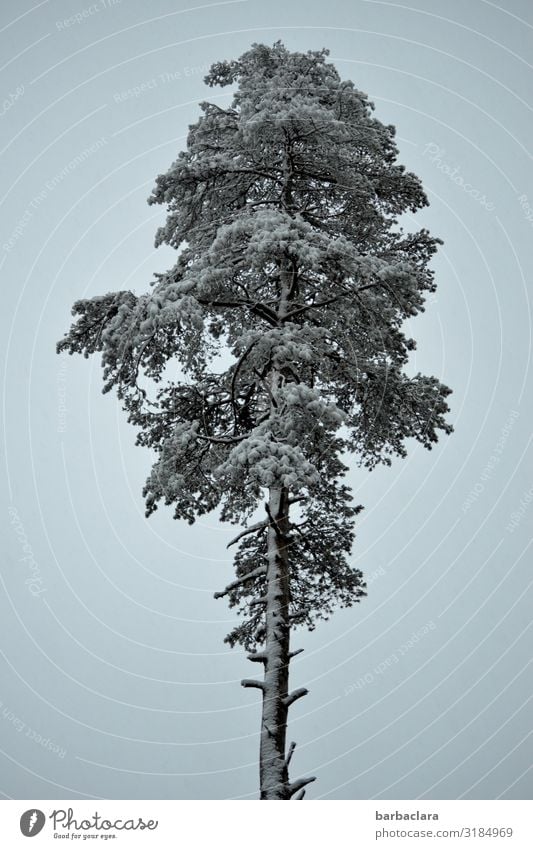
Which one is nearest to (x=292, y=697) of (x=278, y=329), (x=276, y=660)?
(x=276, y=660)

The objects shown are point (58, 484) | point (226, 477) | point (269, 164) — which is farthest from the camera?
point (58, 484)

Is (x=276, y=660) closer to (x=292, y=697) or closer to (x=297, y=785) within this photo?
(x=292, y=697)

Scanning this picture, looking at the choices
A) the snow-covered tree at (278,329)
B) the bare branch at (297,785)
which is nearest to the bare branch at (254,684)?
the snow-covered tree at (278,329)

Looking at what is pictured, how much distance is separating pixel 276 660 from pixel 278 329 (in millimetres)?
3741

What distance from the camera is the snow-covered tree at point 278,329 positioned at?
8758 millimetres

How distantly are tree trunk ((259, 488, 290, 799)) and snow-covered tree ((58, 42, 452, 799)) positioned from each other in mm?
23

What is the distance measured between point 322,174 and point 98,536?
36.4m

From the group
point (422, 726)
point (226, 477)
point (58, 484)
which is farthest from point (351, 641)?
point (58, 484)

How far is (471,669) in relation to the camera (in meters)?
21.5

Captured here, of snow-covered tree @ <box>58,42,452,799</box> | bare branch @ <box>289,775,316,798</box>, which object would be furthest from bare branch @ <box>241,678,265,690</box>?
bare branch @ <box>289,775,316,798</box>

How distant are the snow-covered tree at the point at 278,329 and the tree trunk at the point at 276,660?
0.07 ft

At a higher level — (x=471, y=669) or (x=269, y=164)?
(x=269, y=164)

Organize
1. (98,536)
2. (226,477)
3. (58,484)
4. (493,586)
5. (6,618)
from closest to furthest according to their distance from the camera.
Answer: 1. (226,477)
2. (493,586)
3. (6,618)
4. (98,536)
5. (58,484)
